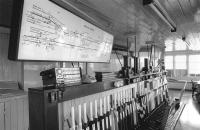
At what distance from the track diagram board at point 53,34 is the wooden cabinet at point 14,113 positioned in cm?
61

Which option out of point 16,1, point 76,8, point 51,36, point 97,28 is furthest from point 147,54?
point 16,1

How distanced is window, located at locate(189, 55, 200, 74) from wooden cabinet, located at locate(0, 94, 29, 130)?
9.43 metres

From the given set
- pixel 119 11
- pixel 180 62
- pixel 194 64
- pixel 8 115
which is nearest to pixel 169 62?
pixel 180 62

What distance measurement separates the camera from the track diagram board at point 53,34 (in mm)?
1068

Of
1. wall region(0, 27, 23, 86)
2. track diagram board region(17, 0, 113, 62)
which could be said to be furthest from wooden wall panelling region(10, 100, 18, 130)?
track diagram board region(17, 0, 113, 62)

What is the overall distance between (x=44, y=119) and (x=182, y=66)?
31.7 ft

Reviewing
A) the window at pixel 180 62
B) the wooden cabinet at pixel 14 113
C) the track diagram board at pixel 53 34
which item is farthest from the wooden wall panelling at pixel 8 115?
the window at pixel 180 62

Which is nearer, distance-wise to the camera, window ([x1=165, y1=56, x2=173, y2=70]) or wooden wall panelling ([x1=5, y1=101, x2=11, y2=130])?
wooden wall panelling ([x1=5, y1=101, x2=11, y2=130])

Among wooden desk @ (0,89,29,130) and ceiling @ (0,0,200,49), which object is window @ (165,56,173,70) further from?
wooden desk @ (0,89,29,130)

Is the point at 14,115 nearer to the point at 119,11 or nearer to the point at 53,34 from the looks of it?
the point at 53,34

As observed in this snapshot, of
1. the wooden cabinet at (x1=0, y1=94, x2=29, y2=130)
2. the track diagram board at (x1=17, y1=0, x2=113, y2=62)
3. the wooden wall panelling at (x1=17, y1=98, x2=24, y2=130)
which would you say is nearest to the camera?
the track diagram board at (x1=17, y1=0, x2=113, y2=62)

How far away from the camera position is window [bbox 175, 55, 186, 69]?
8.92m

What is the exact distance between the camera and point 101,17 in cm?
198

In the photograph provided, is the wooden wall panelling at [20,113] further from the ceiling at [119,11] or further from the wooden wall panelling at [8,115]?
the ceiling at [119,11]
